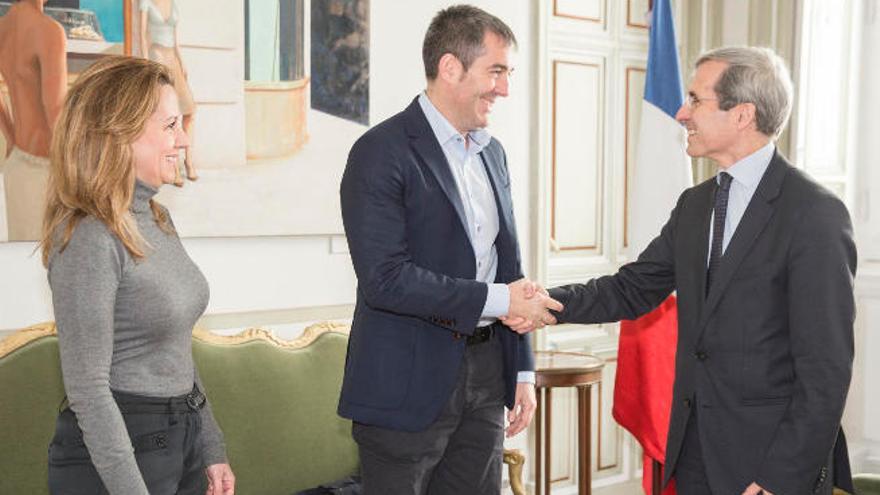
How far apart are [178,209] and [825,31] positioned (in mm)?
3298

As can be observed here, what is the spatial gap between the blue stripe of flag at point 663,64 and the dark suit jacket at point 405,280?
6.66 feet

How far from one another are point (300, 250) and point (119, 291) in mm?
1861

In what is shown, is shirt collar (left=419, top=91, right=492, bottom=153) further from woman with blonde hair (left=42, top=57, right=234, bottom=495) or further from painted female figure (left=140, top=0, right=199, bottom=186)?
painted female figure (left=140, top=0, right=199, bottom=186)

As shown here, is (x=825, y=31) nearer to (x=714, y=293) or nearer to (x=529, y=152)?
(x=529, y=152)

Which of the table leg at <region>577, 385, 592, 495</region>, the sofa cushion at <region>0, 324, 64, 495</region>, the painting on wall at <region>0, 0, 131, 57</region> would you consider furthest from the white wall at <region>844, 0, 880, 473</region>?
the sofa cushion at <region>0, 324, 64, 495</region>

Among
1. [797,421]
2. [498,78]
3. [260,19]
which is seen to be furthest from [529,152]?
[797,421]

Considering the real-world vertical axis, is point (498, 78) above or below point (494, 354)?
above

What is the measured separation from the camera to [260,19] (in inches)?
134

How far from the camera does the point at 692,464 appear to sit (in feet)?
7.20

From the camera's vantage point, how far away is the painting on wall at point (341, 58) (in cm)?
356

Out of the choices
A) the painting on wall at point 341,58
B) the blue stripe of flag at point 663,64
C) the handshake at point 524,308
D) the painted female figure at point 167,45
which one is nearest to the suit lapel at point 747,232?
the handshake at point 524,308

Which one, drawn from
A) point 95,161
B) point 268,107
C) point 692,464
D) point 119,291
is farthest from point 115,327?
point 268,107

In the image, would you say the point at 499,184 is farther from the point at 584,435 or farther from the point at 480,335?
the point at 584,435

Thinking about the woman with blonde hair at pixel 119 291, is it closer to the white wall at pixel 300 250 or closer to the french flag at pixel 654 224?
the white wall at pixel 300 250
